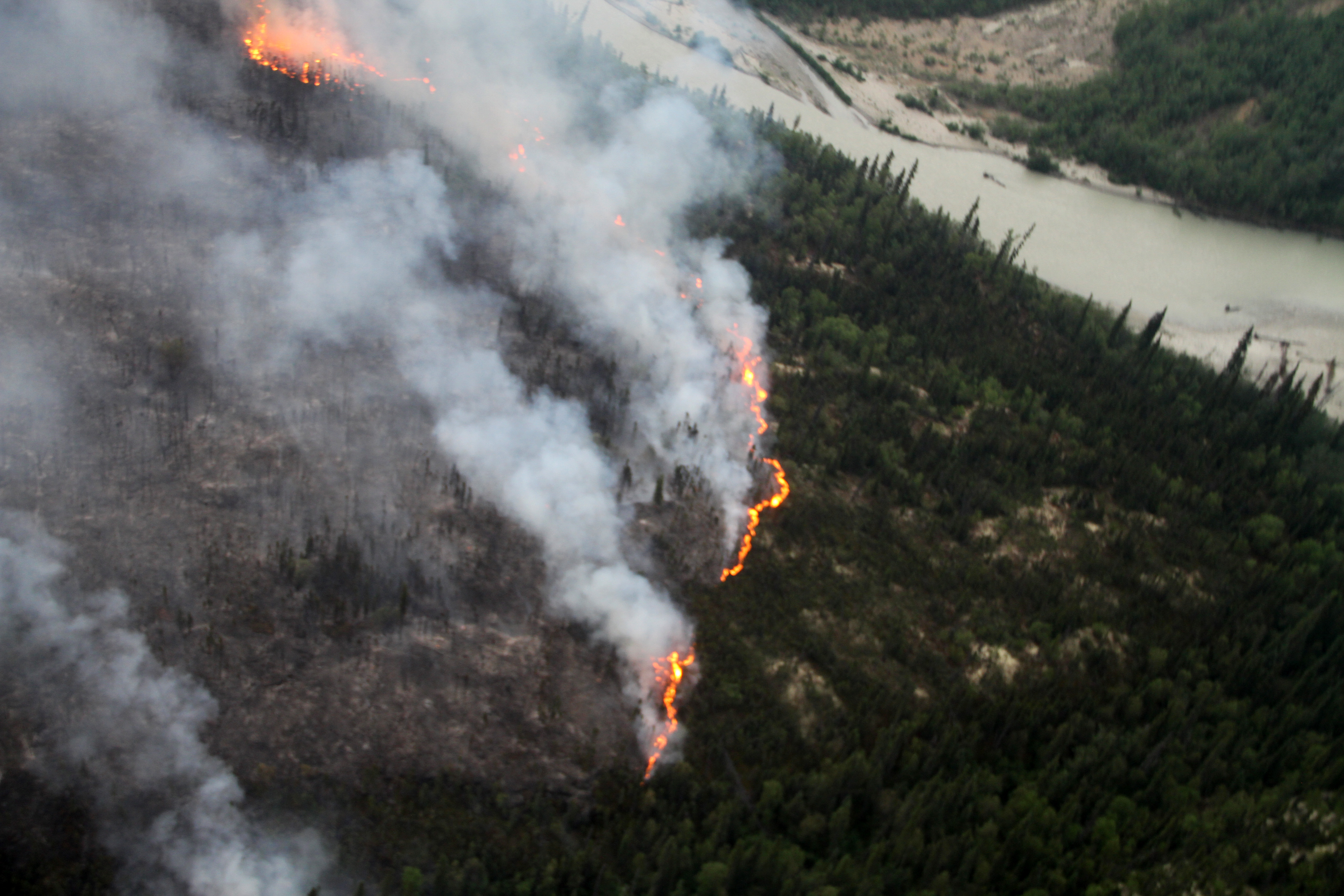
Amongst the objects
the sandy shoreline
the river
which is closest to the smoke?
the river

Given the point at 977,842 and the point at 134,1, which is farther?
the point at 134,1

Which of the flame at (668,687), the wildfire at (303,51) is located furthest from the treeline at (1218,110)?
the flame at (668,687)

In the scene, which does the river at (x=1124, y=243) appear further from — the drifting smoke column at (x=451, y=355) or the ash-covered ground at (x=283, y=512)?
the ash-covered ground at (x=283, y=512)

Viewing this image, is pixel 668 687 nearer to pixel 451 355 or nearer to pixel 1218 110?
pixel 451 355

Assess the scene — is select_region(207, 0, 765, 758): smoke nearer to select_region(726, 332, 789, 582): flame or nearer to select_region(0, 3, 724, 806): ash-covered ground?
select_region(726, 332, 789, 582): flame

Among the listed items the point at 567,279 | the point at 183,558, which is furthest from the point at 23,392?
the point at 567,279

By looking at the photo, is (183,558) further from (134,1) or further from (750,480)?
(134,1)
